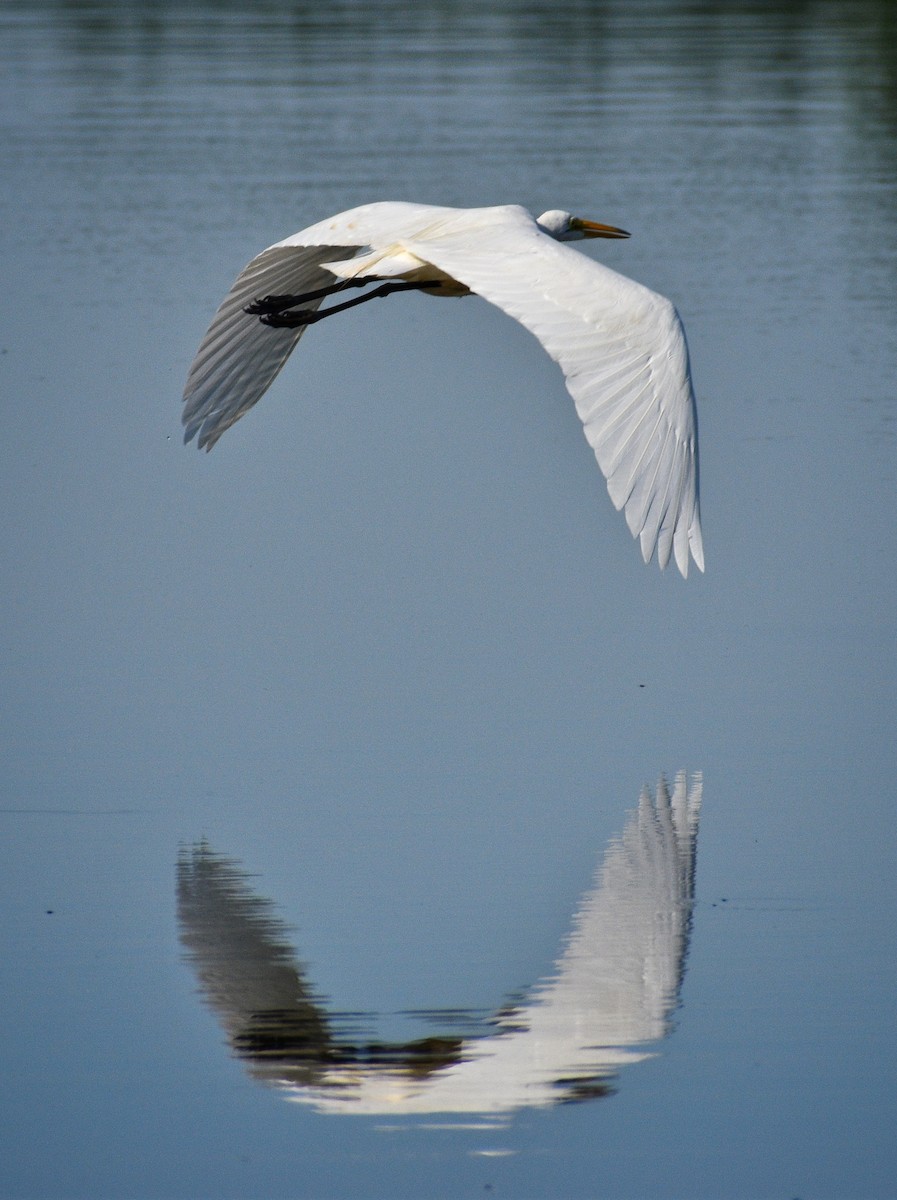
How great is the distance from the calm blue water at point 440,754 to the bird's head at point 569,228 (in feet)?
3.45

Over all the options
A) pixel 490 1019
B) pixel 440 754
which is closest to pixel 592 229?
pixel 440 754

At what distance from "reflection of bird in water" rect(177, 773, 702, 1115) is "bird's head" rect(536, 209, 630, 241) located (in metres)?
2.90

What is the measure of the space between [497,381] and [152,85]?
11828 mm

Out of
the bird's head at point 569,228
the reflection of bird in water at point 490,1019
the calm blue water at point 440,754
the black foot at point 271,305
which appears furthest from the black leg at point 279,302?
the reflection of bird in water at point 490,1019

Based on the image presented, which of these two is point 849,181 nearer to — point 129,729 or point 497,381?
point 497,381

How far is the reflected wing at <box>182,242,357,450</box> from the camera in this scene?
752 centimetres

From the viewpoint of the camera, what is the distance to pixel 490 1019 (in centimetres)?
459

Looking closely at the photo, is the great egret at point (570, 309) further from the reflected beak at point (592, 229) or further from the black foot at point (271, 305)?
the reflected beak at point (592, 229)

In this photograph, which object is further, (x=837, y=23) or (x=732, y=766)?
(x=837, y=23)

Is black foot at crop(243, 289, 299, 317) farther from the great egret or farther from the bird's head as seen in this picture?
the bird's head

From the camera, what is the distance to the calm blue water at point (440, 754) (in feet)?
14.0

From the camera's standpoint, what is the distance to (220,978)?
4832 millimetres

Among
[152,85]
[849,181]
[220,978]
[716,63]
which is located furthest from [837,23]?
[220,978]

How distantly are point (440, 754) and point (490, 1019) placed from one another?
1.52m
